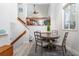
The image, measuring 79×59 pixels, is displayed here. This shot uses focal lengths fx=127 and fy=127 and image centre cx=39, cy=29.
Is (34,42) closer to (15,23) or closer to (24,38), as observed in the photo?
(24,38)

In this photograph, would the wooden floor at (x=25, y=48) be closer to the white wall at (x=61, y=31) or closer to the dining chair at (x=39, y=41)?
the dining chair at (x=39, y=41)

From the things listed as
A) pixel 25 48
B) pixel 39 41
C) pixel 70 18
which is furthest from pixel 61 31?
pixel 25 48

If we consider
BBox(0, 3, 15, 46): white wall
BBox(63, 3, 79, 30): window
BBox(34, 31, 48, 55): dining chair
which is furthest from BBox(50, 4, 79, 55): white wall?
BBox(0, 3, 15, 46): white wall

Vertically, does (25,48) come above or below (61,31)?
below

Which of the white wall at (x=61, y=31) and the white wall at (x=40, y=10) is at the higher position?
the white wall at (x=40, y=10)

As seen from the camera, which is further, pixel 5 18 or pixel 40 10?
pixel 40 10

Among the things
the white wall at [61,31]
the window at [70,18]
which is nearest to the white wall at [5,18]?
the white wall at [61,31]

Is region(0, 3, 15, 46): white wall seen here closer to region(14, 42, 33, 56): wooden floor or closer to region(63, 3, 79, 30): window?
region(14, 42, 33, 56): wooden floor

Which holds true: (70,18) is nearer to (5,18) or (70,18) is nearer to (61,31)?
(61,31)

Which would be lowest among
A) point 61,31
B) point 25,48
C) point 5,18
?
point 25,48

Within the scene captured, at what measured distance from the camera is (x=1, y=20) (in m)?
1.66

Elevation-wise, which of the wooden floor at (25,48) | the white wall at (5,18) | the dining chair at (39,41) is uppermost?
the white wall at (5,18)

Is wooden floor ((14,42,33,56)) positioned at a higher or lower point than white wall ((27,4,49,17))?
lower

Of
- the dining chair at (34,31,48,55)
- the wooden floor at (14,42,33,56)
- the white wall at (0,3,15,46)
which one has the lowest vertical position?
the wooden floor at (14,42,33,56)
